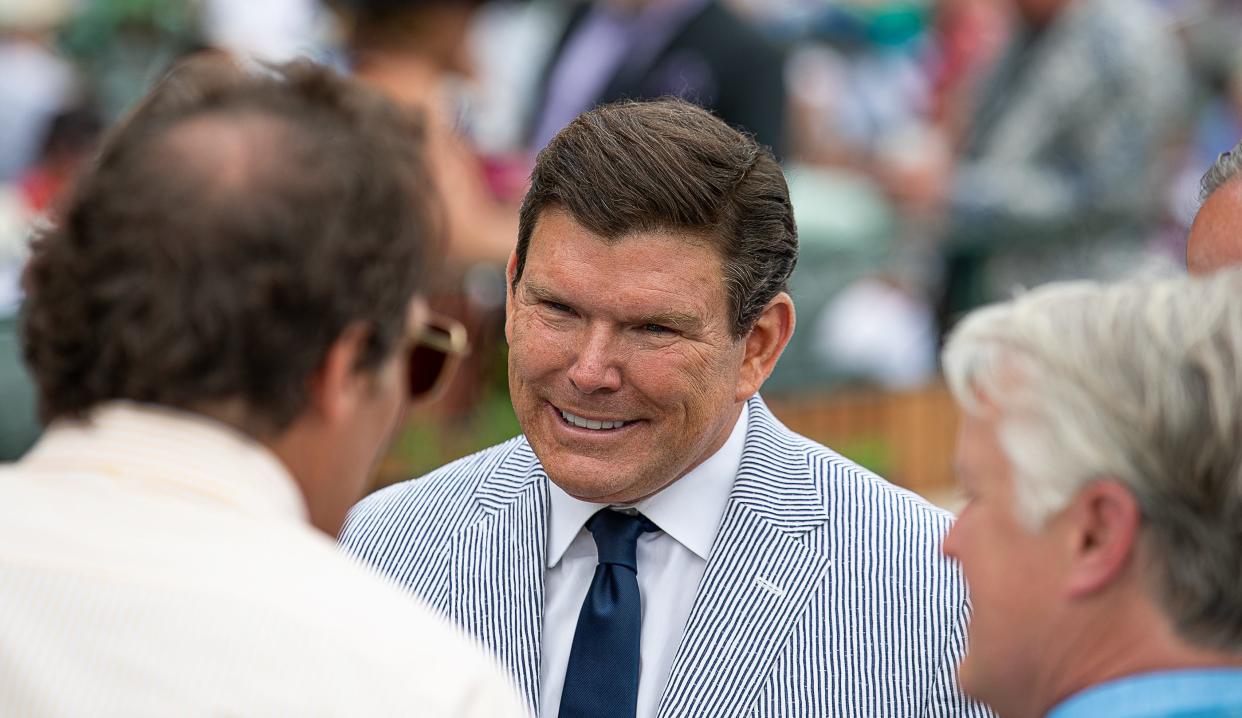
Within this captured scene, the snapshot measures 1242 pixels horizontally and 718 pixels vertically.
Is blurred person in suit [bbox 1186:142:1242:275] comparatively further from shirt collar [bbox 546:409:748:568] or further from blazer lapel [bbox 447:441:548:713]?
blazer lapel [bbox 447:441:548:713]

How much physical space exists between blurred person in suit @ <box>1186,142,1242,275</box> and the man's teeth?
1.03m

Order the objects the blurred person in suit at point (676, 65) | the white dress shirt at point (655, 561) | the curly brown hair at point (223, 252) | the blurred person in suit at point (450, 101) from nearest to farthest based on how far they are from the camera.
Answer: the curly brown hair at point (223, 252) → the white dress shirt at point (655, 561) → the blurred person in suit at point (450, 101) → the blurred person in suit at point (676, 65)

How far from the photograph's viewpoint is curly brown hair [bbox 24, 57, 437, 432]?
1578 millimetres

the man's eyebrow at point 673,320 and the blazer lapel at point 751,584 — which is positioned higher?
the man's eyebrow at point 673,320

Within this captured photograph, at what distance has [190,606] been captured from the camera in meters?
1.49

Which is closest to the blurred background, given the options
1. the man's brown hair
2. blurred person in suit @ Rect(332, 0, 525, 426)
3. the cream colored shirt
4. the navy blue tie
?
blurred person in suit @ Rect(332, 0, 525, 426)

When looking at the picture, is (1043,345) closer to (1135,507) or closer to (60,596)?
(1135,507)

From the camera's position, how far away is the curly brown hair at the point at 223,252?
1.58 metres

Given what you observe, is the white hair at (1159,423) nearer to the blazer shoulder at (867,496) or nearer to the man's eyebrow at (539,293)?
the blazer shoulder at (867,496)

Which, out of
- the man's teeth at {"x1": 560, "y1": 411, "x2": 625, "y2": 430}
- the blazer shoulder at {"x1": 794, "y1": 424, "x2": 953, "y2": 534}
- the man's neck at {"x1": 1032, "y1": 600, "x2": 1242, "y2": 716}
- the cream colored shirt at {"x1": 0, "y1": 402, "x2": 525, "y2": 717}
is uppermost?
the man's neck at {"x1": 1032, "y1": 600, "x2": 1242, "y2": 716}

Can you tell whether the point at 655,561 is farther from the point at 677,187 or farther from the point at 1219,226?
the point at 1219,226

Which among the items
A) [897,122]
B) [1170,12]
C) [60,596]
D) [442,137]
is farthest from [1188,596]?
[1170,12]

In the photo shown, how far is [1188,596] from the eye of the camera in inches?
64.4

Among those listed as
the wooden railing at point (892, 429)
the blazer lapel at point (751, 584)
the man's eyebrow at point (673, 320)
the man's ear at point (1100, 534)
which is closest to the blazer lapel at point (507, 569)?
the blazer lapel at point (751, 584)
